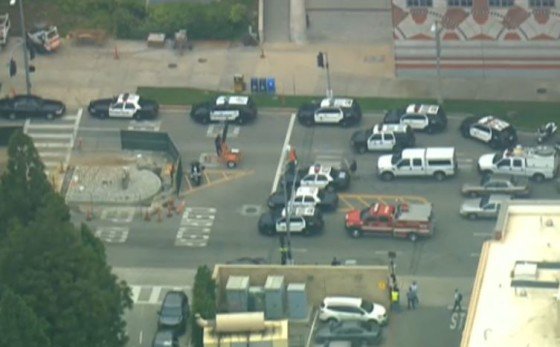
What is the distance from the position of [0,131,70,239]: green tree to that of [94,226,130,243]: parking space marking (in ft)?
41.5

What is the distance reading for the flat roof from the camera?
11275 cm

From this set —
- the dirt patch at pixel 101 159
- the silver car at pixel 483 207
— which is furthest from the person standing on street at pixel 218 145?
the silver car at pixel 483 207

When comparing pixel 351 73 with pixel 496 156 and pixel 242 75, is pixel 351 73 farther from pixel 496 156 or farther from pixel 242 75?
pixel 496 156

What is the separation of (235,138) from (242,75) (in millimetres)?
8913

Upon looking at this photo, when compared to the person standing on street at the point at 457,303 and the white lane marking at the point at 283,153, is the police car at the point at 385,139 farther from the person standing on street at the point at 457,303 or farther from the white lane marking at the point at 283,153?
the person standing on street at the point at 457,303

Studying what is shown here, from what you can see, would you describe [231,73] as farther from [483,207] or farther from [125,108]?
[483,207]

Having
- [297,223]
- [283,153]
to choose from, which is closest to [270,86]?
[283,153]

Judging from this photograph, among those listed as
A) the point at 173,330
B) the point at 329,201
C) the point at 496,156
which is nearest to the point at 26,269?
the point at 173,330

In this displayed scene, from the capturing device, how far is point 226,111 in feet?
504

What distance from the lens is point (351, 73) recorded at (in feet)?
528

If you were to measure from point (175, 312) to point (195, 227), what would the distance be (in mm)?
11703

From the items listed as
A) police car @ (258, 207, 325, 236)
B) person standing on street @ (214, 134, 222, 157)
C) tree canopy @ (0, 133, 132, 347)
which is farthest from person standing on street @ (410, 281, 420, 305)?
person standing on street @ (214, 134, 222, 157)

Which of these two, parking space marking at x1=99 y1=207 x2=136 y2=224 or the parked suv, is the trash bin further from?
the parked suv

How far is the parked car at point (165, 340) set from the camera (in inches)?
5094
